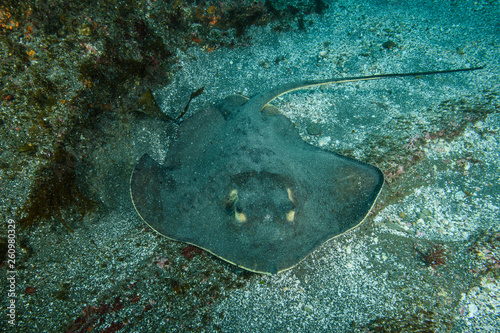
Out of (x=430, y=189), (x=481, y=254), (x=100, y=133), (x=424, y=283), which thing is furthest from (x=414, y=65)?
(x=100, y=133)

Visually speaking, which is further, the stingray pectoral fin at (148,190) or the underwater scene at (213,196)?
the stingray pectoral fin at (148,190)

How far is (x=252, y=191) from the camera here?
2502 millimetres

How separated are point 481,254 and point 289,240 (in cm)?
266

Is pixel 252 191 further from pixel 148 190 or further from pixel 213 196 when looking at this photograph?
pixel 148 190

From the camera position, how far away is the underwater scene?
250 centimetres

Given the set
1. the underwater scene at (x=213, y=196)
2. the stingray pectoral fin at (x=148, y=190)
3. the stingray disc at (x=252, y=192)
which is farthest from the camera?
the stingray pectoral fin at (x=148, y=190)

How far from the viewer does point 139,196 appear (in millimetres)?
2791

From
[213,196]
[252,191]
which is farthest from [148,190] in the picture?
[252,191]

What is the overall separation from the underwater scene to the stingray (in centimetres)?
2

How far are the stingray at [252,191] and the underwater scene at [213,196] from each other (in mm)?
19

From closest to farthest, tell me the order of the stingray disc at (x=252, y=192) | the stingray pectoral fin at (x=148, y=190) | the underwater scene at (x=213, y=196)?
the stingray disc at (x=252, y=192) → the underwater scene at (x=213, y=196) → the stingray pectoral fin at (x=148, y=190)

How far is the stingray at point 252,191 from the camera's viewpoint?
7.68ft

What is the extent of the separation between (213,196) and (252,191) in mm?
496

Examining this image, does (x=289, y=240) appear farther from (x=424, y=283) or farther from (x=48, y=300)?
(x=48, y=300)
